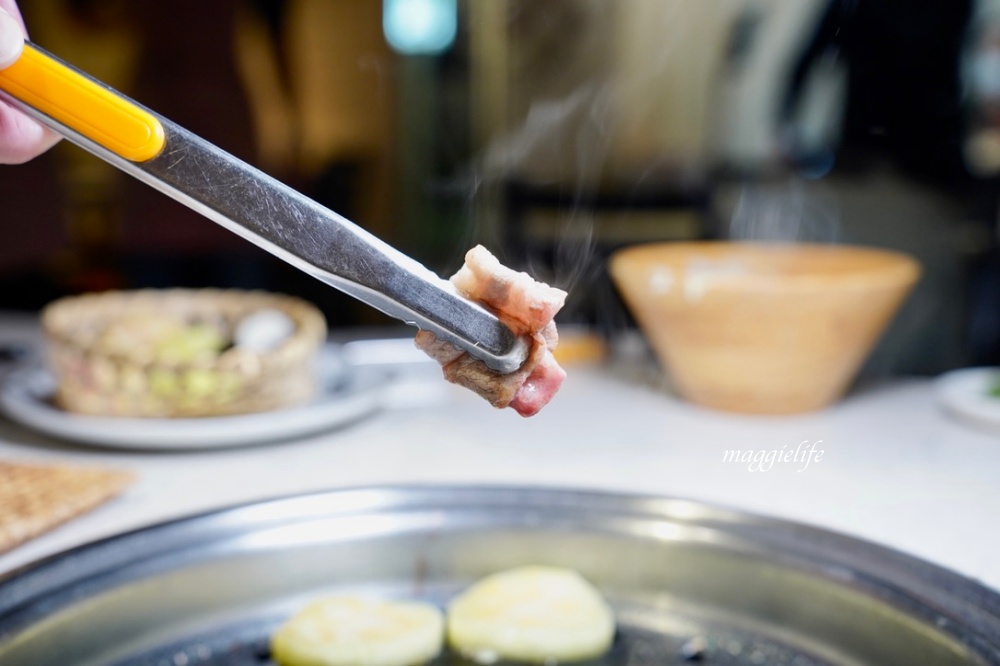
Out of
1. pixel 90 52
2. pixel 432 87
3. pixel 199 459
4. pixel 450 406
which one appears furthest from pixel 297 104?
pixel 199 459

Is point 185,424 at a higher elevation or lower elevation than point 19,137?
lower

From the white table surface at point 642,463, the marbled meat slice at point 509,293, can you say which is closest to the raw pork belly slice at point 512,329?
the marbled meat slice at point 509,293

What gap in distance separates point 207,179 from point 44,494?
1.56ft

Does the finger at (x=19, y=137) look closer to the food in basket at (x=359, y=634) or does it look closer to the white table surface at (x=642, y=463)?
the white table surface at (x=642, y=463)

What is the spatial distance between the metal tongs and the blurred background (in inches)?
39.9

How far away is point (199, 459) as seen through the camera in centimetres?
100

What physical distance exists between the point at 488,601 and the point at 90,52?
149 cm

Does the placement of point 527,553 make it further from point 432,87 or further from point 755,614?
point 432,87

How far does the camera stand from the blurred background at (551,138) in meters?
1.33

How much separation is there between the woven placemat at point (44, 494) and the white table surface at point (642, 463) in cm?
A: 1

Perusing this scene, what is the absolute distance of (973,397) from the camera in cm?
111

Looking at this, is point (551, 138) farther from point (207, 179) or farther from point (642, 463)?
point (207, 179)

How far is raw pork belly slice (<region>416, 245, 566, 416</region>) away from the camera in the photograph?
1.73 ft

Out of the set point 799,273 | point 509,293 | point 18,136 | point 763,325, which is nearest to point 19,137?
point 18,136
